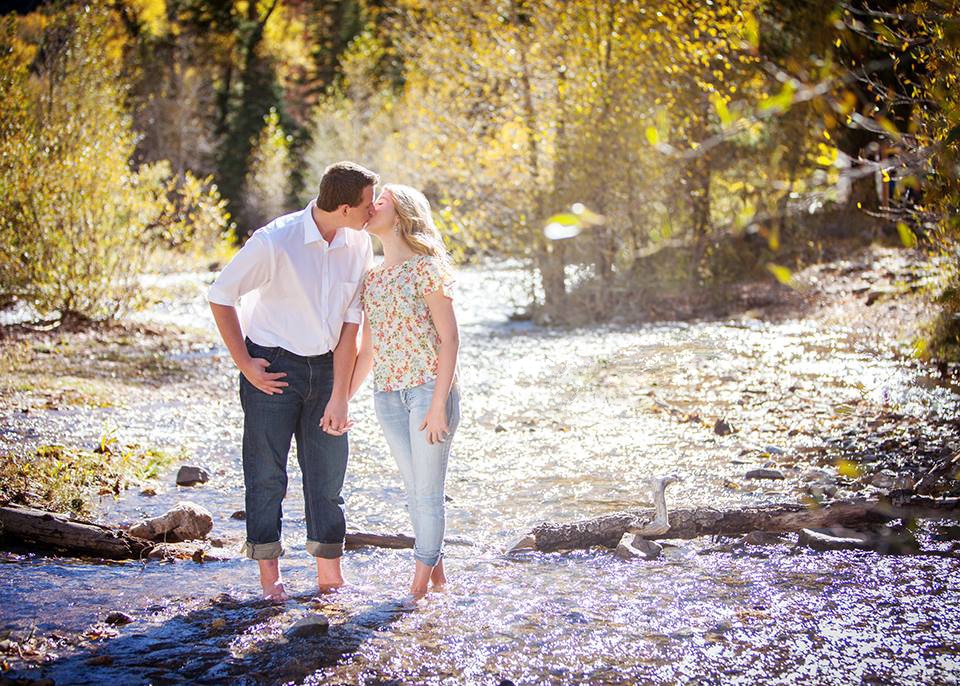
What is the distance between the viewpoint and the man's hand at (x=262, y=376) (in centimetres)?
488

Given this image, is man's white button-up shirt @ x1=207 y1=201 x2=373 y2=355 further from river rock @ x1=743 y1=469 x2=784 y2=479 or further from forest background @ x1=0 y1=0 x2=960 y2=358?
forest background @ x1=0 y1=0 x2=960 y2=358

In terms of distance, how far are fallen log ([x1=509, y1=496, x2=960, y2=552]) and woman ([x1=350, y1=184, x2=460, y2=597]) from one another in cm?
129

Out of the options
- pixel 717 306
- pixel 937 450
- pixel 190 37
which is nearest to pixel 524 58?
pixel 717 306

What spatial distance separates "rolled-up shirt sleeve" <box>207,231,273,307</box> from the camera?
4.80 m

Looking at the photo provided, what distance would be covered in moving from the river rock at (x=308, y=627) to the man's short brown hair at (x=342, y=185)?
1836mm

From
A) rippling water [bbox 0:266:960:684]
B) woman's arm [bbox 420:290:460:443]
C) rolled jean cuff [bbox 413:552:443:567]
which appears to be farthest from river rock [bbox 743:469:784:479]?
woman's arm [bbox 420:290:460:443]

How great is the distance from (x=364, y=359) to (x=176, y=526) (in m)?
1.86

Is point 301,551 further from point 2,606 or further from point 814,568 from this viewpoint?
point 814,568

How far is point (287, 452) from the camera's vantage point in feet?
16.7

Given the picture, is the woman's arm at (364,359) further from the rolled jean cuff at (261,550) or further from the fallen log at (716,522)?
the fallen log at (716,522)

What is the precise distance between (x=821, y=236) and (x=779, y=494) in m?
16.1

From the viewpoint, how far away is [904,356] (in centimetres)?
1209

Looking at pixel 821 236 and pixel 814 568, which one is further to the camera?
pixel 821 236

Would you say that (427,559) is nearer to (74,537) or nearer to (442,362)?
(442,362)
